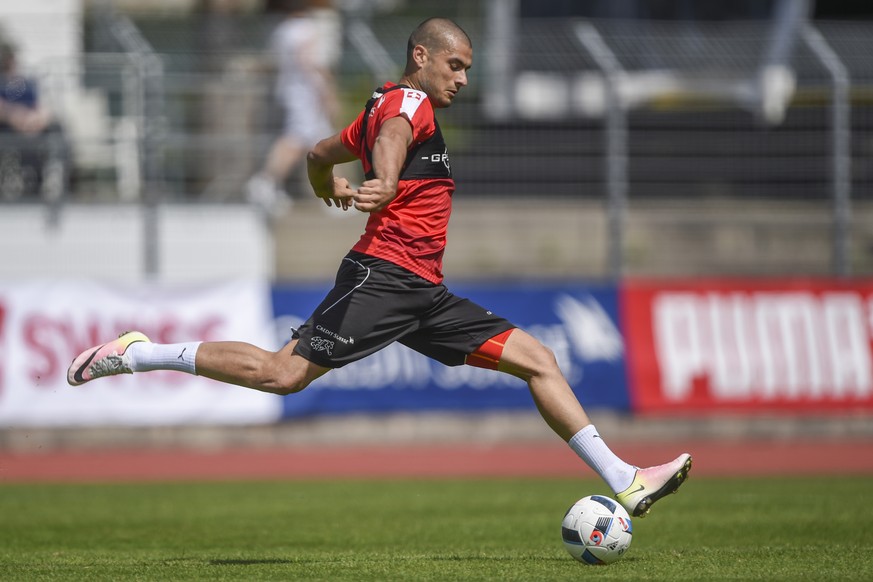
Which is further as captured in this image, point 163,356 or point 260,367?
point 163,356

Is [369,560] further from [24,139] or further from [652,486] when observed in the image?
[24,139]

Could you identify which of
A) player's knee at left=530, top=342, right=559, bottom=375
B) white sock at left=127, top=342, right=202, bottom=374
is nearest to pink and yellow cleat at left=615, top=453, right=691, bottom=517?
player's knee at left=530, top=342, right=559, bottom=375

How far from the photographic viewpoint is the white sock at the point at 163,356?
7316 mm

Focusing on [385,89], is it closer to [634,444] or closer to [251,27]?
[634,444]

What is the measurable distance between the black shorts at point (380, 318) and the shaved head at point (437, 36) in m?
1.18

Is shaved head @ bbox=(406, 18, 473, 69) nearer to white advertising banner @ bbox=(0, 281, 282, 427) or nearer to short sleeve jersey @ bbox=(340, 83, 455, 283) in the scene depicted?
short sleeve jersey @ bbox=(340, 83, 455, 283)

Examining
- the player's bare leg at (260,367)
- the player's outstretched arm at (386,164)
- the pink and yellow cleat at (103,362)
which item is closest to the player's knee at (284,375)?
the player's bare leg at (260,367)

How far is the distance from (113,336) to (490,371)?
4200 mm

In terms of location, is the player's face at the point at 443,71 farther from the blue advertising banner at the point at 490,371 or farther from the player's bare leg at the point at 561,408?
the blue advertising banner at the point at 490,371

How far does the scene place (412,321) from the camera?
288 inches

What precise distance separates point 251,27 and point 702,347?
6.96 metres

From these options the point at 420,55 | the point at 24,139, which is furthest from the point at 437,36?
the point at 24,139

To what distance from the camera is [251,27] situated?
17406mm

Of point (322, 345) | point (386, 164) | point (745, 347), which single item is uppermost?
point (386, 164)
